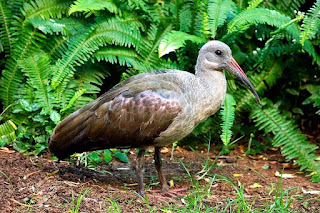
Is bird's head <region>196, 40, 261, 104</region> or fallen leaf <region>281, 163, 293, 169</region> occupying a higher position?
bird's head <region>196, 40, 261, 104</region>

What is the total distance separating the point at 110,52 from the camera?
7062mm

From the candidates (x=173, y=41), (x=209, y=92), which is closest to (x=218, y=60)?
(x=209, y=92)

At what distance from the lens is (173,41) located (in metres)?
6.50

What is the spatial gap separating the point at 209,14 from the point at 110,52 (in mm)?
1503

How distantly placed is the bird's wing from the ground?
1.54 feet

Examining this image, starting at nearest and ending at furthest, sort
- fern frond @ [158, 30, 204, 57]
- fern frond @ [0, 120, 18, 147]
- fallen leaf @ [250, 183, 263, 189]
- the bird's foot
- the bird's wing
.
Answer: the bird's wing < the bird's foot < fallen leaf @ [250, 183, 263, 189] < fern frond @ [158, 30, 204, 57] < fern frond @ [0, 120, 18, 147]

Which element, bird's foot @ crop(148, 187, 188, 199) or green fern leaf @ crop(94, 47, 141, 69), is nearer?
bird's foot @ crop(148, 187, 188, 199)

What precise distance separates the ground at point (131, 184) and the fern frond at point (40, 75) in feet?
2.49

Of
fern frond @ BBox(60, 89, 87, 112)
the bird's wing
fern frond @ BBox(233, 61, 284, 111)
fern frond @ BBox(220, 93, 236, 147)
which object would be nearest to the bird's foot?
the bird's wing

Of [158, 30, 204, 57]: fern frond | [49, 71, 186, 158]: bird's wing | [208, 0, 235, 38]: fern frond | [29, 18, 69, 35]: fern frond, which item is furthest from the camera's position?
[29, 18, 69, 35]: fern frond

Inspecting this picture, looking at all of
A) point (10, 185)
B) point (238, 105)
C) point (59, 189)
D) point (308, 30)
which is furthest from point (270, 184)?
point (10, 185)

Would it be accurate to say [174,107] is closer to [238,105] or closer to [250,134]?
[238,105]

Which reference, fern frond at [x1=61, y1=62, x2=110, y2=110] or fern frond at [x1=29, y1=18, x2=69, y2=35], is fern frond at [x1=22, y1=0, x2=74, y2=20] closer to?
fern frond at [x1=29, y1=18, x2=69, y2=35]

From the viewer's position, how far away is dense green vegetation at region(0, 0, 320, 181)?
6.72m
